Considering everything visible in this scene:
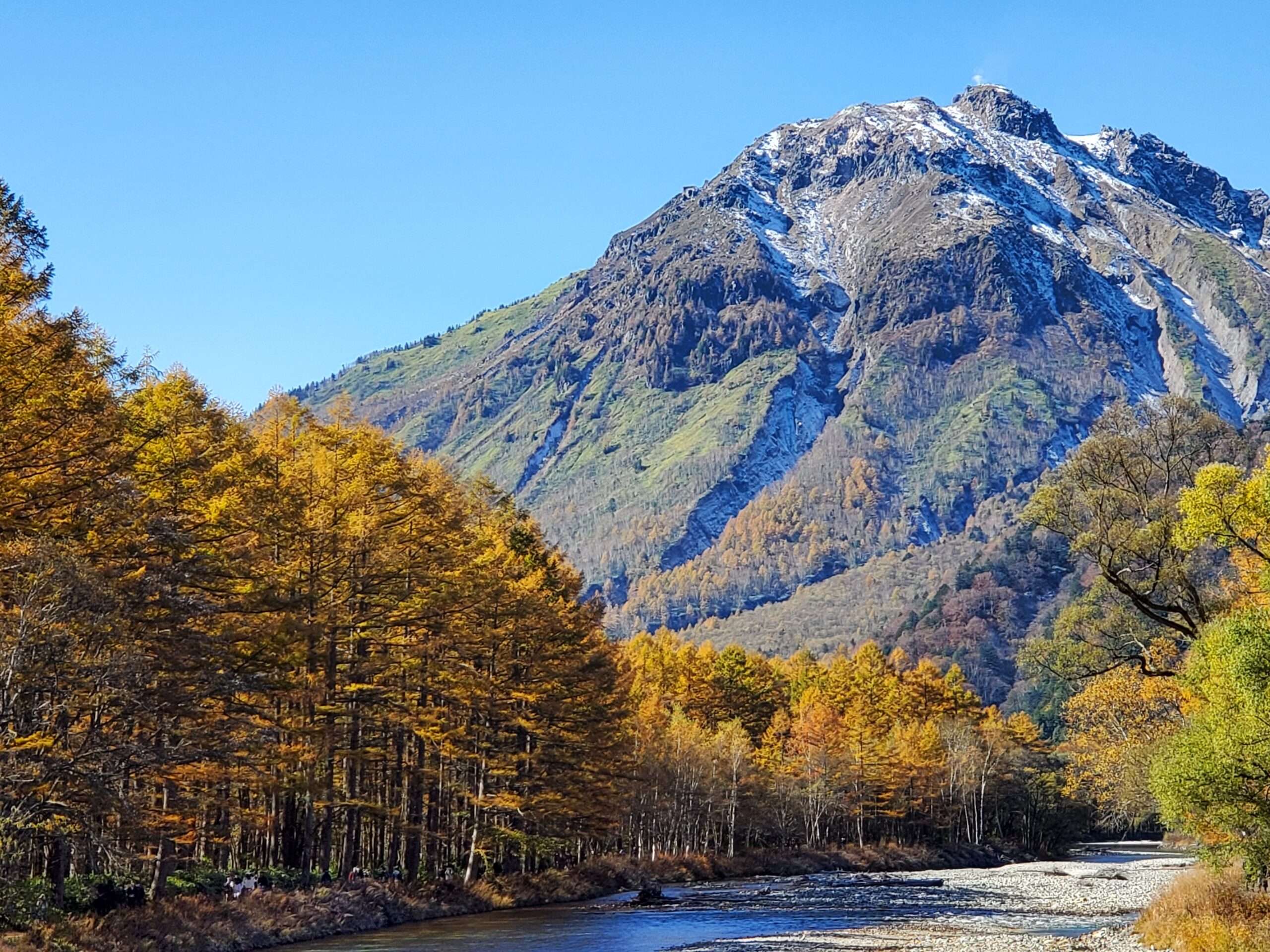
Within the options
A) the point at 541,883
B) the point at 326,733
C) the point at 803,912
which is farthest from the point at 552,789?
the point at 326,733

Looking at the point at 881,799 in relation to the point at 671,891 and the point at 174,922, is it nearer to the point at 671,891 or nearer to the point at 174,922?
the point at 671,891

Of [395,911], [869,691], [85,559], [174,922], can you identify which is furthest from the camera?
[869,691]

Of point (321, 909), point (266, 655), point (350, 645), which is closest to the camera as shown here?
point (266, 655)

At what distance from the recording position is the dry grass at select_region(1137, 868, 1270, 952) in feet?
82.9

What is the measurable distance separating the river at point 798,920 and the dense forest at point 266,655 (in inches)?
209

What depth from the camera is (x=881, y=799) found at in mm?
103750

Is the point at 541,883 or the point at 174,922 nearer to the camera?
the point at 174,922

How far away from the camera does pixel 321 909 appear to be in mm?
38719

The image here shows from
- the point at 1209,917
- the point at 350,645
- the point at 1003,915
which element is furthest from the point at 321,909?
the point at 1003,915

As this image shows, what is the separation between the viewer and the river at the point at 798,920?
37.1 metres

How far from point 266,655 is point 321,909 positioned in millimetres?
9772

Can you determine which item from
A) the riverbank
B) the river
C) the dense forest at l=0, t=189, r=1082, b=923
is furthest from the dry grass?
the riverbank

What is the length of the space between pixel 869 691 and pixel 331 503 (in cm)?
8140

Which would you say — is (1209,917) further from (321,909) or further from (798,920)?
(321,909)
